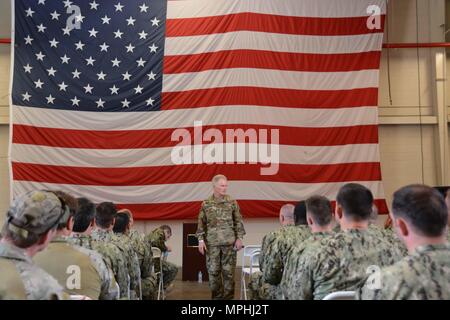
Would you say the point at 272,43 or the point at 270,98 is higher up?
the point at 272,43

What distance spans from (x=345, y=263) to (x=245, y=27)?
254 inches

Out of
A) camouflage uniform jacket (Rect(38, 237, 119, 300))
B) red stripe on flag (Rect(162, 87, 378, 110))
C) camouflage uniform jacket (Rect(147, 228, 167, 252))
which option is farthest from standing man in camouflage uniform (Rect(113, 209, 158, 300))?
red stripe on flag (Rect(162, 87, 378, 110))

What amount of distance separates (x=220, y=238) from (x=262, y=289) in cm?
177

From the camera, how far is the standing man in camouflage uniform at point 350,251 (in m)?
2.02

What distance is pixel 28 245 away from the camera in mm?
1472

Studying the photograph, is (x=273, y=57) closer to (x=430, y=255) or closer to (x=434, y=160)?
(x=434, y=160)

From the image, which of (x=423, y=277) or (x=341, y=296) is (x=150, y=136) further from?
(x=423, y=277)

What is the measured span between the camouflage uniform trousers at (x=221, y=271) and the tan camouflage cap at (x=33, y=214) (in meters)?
3.85

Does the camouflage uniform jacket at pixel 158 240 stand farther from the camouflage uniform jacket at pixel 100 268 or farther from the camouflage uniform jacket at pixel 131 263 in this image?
the camouflage uniform jacket at pixel 100 268

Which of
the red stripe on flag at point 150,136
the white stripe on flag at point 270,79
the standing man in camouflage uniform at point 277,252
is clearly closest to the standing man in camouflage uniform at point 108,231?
the standing man in camouflage uniform at point 277,252

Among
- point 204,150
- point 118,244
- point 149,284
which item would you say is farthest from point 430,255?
point 204,150

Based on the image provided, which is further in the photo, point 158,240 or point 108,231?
point 158,240

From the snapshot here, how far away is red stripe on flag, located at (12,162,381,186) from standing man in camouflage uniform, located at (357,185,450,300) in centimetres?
625

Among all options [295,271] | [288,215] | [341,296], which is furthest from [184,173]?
[341,296]
